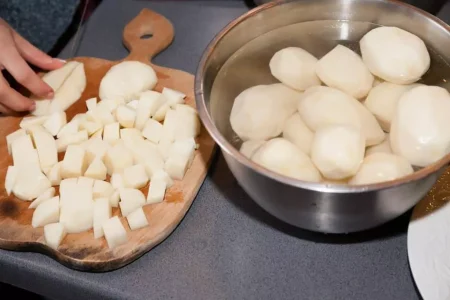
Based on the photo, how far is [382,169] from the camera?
0.72 metres

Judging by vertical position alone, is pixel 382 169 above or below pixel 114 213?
above

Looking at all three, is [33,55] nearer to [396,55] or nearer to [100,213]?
[100,213]

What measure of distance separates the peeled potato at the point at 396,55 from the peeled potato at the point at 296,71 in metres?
0.09

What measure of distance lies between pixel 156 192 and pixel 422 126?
452 millimetres

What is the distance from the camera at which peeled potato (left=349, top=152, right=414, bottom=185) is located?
714 mm

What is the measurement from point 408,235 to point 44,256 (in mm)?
604

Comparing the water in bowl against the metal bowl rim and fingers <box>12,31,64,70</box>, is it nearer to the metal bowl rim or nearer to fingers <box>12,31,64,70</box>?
the metal bowl rim

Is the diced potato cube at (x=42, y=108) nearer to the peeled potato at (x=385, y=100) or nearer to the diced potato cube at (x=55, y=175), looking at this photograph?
the diced potato cube at (x=55, y=175)

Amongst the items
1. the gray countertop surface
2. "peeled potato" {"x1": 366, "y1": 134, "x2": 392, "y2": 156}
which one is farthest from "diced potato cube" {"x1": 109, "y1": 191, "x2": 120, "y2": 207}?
"peeled potato" {"x1": 366, "y1": 134, "x2": 392, "y2": 156}

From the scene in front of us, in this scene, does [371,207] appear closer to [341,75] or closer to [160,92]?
[341,75]

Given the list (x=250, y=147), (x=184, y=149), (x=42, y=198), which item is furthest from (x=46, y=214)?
(x=250, y=147)

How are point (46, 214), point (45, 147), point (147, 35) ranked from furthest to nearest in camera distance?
1. point (147, 35)
2. point (45, 147)
3. point (46, 214)

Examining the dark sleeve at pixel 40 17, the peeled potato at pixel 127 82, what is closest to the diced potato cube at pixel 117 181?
the peeled potato at pixel 127 82

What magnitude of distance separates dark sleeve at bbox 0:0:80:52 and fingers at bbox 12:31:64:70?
225 mm
